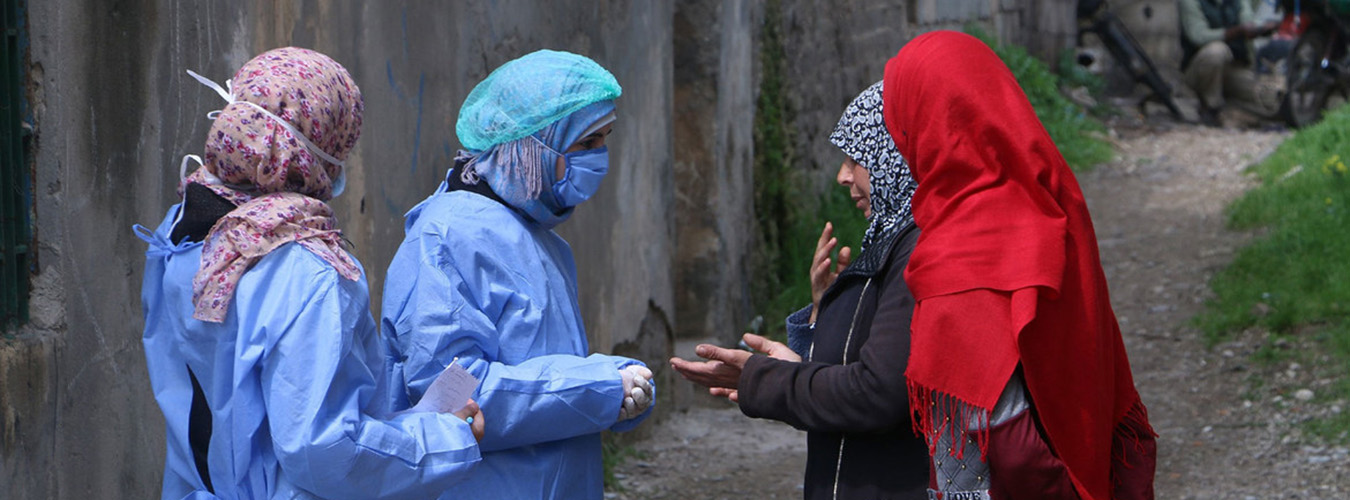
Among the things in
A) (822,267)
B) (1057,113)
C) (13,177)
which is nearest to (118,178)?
(13,177)

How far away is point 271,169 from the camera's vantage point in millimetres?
2023

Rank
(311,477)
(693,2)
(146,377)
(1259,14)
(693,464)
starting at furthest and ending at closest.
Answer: (1259,14) < (693,2) < (693,464) < (146,377) < (311,477)

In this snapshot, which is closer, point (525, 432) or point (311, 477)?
point (311, 477)

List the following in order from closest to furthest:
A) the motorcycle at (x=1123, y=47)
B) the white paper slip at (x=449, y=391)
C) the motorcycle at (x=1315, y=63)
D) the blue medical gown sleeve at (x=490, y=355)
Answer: the white paper slip at (x=449, y=391)
the blue medical gown sleeve at (x=490, y=355)
the motorcycle at (x=1315, y=63)
the motorcycle at (x=1123, y=47)

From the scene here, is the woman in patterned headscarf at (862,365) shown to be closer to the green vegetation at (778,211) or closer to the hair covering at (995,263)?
the hair covering at (995,263)

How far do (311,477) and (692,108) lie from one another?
479 centimetres

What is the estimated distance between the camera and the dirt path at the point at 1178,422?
17.3ft

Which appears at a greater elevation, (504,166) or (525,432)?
(504,166)

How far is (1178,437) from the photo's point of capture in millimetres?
5758

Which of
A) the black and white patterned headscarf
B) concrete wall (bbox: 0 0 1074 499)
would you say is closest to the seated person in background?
concrete wall (bbox: 0 0 1074 499)

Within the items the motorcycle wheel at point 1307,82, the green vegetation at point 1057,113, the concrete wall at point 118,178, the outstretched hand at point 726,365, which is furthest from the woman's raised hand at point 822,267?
the motorcycle wheel at point 1307,82

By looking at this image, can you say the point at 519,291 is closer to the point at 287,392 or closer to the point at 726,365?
the point at 726,365

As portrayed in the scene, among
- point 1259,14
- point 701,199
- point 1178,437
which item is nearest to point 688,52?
point 701,199

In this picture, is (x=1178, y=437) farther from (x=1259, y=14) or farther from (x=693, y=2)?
(x=1259, y=14)
